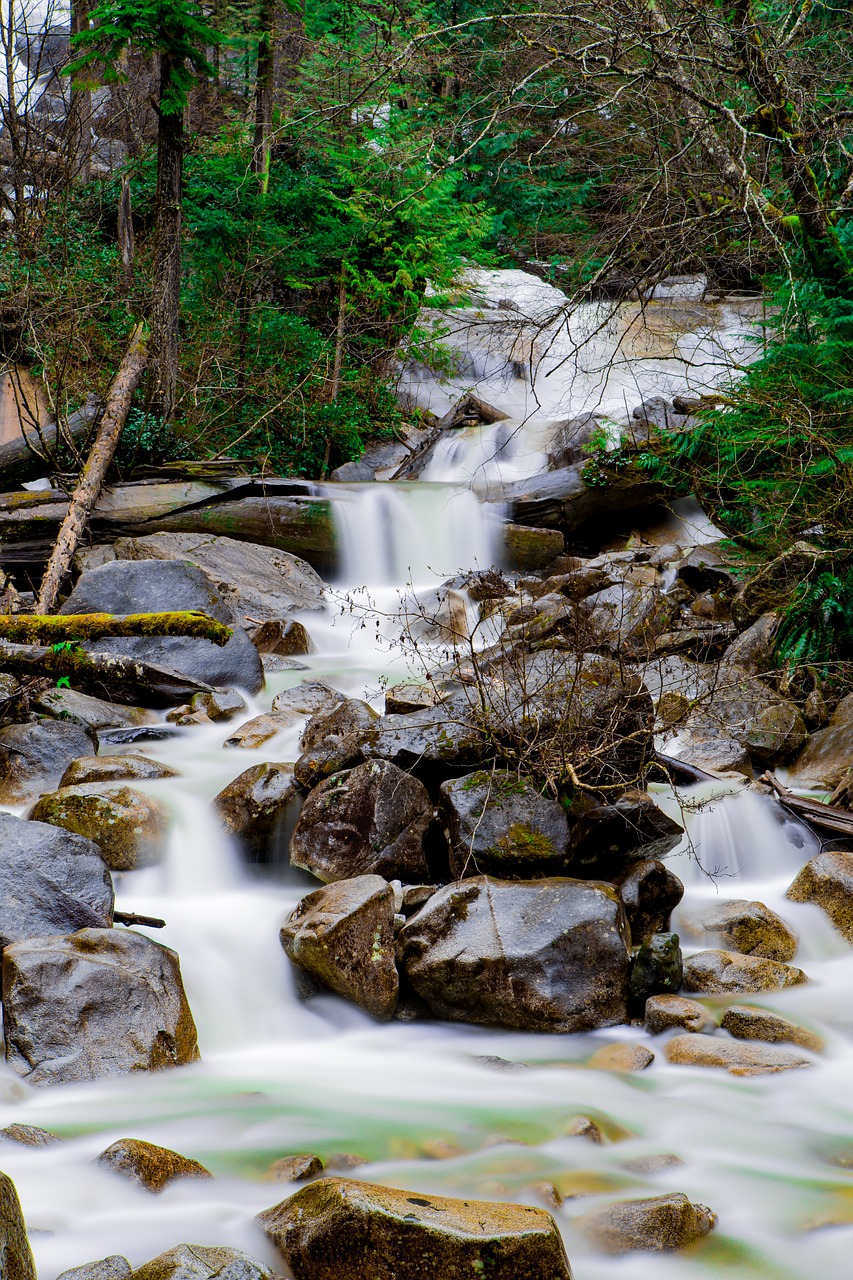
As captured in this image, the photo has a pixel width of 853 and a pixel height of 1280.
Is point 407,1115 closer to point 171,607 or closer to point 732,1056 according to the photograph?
point 732,1056

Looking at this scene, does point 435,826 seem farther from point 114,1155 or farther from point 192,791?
point 114,1155

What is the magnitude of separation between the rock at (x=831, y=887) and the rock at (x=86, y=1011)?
3333 millimetres

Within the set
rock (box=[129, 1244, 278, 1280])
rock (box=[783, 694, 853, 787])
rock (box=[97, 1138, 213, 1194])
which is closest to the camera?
rock (box=[129, 1244, 278, 1280])

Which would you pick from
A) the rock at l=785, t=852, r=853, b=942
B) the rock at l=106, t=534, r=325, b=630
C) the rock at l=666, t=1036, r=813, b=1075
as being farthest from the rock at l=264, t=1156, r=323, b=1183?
the rock at l=106, t=534, r=325, b=630

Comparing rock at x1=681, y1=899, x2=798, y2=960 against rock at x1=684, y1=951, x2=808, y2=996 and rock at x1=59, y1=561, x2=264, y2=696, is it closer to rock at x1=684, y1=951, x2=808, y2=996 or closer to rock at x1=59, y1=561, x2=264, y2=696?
rock at x1=684, y1=951, x2=808, y2=996

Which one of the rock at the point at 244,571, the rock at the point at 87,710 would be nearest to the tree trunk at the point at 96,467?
the rock at the point at 244,571

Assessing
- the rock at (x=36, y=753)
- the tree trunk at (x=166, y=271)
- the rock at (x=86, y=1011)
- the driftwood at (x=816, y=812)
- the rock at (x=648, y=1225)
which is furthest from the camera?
the tree trunk at (x=166, y=271)

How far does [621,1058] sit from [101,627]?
5571 mm

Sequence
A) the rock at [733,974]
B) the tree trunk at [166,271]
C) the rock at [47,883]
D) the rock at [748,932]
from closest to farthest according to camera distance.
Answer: the rock at [47,883], the rock at [733,974], the rock at [748,932], the tree trunk at [166,271]

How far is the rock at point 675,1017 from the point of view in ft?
13.8

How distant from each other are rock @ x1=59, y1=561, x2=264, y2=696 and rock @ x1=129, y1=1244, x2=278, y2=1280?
604 cm

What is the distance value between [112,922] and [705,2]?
23.0ft

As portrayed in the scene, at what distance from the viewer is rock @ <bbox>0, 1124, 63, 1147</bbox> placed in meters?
3.20

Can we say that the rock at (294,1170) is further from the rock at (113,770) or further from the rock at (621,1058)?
the rock at (113,770)
